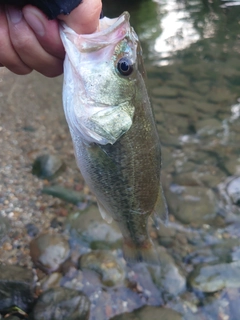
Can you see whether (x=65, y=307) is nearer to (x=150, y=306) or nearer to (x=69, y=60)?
(x=150, y=306)

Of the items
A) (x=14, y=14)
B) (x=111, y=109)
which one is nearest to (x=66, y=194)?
(x=111, y=109)

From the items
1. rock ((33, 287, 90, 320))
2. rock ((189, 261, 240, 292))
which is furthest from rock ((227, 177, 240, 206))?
rock ((33, 287, 90, 320))

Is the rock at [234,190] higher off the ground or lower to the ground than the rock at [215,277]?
lower

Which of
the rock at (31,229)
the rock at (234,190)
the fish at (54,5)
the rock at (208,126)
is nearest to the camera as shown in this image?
the fish at (54,5)

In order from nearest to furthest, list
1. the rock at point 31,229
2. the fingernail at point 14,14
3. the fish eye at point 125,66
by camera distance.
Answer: the fingernail at point 14,14
the fish eye at point 125,66
the rock at point 31,229

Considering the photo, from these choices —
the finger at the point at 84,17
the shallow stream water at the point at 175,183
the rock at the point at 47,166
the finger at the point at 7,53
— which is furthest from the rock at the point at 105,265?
the finger at the point at 84,17

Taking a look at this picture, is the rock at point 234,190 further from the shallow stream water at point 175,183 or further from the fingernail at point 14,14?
the fingernail at point 14,14

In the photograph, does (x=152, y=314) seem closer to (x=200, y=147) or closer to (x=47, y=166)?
(x=47, y=166)
